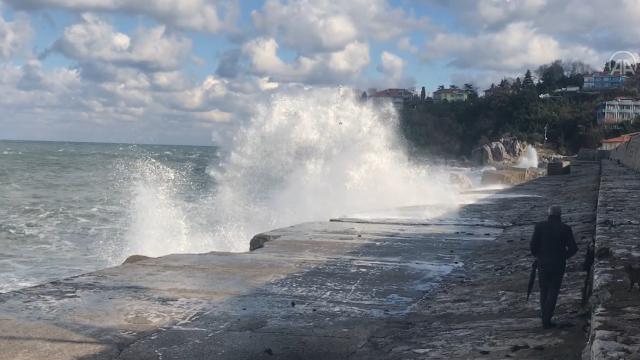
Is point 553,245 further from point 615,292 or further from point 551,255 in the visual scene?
point 615,292

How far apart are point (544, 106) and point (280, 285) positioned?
326 ft

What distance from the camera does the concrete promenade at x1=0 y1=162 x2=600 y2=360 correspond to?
5574 mm

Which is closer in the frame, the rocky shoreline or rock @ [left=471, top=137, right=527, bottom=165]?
the rocky shoreline

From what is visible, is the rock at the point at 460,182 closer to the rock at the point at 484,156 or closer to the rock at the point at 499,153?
the rock at the point at 499,153

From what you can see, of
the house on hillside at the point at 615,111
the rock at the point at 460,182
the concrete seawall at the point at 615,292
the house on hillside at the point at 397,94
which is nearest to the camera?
the concrete seawall at the point at 615,292

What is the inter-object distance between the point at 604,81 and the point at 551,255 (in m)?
127

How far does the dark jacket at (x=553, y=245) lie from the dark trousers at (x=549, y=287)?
5cm

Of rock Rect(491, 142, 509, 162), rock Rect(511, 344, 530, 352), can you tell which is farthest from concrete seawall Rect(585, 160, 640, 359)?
rock Rect(491, 142, 509, 162)

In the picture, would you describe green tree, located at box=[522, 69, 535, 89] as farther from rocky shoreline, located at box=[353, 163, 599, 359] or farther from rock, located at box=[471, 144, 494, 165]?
rocky shoreline, located at box=[353, 163, 599, 359]

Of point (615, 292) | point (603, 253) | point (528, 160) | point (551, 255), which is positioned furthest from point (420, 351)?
point (528, 160)

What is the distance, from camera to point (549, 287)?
5750 mm

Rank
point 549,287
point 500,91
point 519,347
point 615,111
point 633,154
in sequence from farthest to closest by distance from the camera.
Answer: point 500,91 < point 615,111 < point 633,154 < point 549,287 < point 519,347

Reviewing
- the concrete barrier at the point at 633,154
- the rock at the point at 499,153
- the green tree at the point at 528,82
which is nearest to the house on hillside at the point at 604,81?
the green tree at the point at 528,82

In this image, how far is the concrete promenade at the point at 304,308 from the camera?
5574mm
